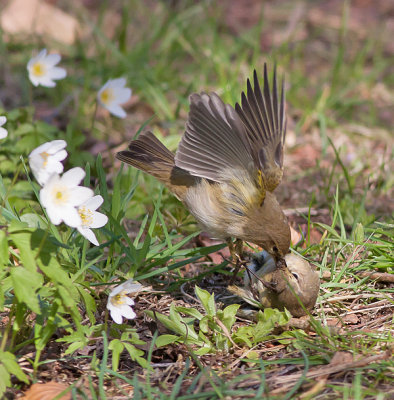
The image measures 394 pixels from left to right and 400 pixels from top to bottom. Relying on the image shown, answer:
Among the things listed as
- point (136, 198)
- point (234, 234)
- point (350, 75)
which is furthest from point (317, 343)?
point (350, 75)

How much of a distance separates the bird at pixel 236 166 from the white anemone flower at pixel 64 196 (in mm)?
1069

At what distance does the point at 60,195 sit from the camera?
260 cm

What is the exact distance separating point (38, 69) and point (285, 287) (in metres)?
2.40

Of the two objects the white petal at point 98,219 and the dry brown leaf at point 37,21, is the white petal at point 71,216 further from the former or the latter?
the dry brown leaf at point 37,21

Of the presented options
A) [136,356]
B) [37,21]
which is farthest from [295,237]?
[37,21]

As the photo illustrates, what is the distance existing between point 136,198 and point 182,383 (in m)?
2.01

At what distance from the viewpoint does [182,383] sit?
112 inches

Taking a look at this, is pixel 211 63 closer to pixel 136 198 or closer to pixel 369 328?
pixel 136 198

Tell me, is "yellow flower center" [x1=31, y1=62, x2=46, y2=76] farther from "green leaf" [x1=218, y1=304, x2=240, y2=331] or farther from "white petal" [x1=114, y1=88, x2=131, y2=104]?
"green leaf" [x1=218, y1=304, x2=240, y2=331]

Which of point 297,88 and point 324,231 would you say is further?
point 297,88

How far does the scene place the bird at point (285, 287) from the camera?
3.26 metres

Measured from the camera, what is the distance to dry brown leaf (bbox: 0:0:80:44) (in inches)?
296

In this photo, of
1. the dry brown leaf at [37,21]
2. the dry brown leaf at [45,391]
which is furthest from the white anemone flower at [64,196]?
the dry brown leaf at [37,21]

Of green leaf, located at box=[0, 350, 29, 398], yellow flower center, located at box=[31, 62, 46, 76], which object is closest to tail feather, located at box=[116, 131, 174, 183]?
yellow flower center, located at box=[31, 62, 46, 76]
